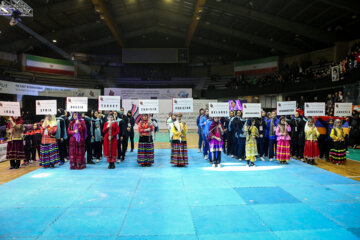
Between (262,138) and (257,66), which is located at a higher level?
(257,66)

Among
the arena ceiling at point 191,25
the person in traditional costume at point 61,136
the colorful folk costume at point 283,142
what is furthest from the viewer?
the arena ceiling at point 191,25

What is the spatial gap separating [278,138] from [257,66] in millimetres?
19825

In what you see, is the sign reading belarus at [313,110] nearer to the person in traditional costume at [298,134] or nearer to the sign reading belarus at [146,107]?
the person in traditional costume at [298,134]

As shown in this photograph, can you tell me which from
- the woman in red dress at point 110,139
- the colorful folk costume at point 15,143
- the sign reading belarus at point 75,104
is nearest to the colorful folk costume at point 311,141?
the woman in red dress at point 110,139

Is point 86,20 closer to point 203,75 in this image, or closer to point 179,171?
point 203,75

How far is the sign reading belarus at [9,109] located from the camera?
725cm

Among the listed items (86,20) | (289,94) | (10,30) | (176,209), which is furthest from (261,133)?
(10,30)

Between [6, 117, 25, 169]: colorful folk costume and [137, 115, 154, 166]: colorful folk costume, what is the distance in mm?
3818

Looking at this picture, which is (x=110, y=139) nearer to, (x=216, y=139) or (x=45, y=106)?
(x=45, y=106)

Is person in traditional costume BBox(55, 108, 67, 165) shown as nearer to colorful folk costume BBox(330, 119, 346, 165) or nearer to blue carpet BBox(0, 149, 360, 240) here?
blue carpet BBox(0, 149, 360, 240)

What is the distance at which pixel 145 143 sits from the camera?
25.4 ft

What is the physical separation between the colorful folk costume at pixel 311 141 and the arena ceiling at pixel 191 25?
382 inches

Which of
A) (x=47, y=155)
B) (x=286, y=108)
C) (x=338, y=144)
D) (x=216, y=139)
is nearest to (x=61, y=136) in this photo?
(x=47, y=155)

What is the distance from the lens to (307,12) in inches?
631
